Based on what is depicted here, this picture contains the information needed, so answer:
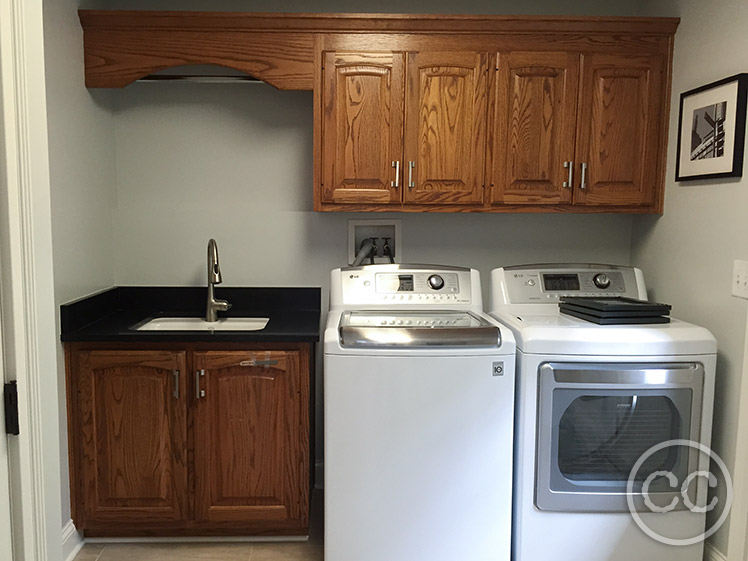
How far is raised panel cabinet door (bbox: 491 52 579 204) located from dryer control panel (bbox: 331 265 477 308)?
15.8 inches

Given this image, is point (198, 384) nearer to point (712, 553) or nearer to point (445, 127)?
point (445, 127)

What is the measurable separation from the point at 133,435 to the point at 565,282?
75.6 inches

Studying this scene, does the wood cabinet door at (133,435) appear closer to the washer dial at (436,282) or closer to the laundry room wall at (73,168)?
the laundry room wall at (73,168)

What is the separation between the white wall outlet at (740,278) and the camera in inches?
82.4

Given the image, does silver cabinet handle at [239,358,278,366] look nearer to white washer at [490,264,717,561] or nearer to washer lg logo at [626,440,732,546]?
white washer at [490,264,717,561]

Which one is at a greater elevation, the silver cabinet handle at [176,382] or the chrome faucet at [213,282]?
the chrome faucet at [213,282]

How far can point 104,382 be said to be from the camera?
7.95ft

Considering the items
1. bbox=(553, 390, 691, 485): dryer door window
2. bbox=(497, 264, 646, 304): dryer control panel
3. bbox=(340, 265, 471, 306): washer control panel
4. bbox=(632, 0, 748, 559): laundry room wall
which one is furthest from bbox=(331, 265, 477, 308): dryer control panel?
bbox=(632, 0, 748, 559): laundry room wall

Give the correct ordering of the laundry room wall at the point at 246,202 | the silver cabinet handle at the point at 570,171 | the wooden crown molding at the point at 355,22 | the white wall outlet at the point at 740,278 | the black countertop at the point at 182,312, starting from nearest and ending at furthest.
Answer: the white wall outlet at the point at 740,278 → the black countertop at the point at 182,312 → the wooden crown molding at the point at 355,22 → the silver cabinet handle at the point at 570,171 → the laundry room wall at the point at 246,202

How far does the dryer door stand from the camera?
7.09ft

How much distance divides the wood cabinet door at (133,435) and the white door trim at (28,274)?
1.28m

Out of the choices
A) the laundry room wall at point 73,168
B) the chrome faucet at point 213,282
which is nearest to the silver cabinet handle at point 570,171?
the chrome faucet at point 213,282

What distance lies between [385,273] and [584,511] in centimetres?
120

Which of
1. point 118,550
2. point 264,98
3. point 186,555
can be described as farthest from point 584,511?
point 264,98
